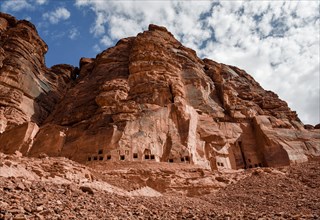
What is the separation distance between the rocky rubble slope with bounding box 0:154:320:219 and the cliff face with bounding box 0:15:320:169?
4116 millimetres

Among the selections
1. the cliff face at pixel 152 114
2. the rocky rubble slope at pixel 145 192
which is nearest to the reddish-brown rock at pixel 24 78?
the cliff face at pixel 152 114

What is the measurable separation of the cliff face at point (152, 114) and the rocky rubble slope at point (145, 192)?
4.12 metres

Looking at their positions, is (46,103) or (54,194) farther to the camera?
(46,103)

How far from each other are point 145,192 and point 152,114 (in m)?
15.0

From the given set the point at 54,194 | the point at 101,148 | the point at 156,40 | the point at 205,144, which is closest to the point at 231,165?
the point at 205,144

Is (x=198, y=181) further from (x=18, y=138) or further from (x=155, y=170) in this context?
(x=18, y=138)

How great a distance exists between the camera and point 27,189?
9.05m

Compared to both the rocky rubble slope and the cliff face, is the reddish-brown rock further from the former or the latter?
the rocky rubble slope

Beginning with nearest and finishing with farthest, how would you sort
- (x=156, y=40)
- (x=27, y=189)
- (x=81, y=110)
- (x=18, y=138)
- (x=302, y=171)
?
(x=27, y=189) → (x=302, y=171) → (x=18, y=138) → (x=81, y=110) → (x=156, y=40)

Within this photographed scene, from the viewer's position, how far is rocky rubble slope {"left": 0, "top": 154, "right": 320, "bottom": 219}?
330 inches

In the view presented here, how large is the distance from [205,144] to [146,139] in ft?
26.4

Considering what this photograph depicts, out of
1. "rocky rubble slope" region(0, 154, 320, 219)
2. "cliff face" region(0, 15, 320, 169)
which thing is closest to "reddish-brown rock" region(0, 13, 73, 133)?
"cliff face" region(0, 15, 320, 169)

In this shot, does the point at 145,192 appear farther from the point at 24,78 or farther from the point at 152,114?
the point at 24,78

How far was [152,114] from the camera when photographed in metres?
32.3
